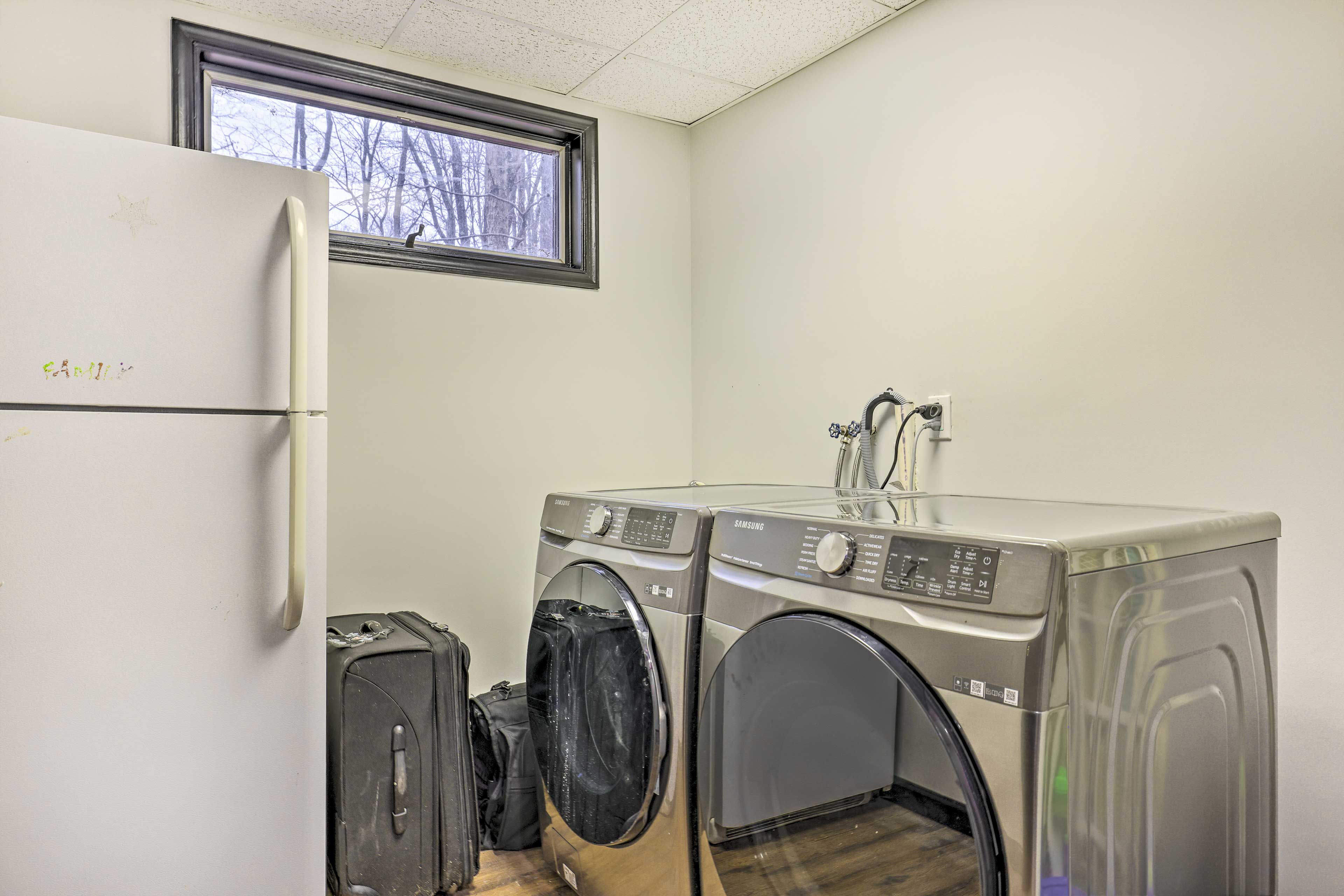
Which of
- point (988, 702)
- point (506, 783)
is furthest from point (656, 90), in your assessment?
point (988, 702)

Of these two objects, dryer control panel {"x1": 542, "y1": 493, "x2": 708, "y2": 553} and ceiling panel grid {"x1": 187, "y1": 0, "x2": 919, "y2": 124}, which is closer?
dryer control panel {"x1": 542, "y1": 493, "x2": 708, "y2": 553}

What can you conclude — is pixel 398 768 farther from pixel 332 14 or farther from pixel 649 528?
pixel 332 14

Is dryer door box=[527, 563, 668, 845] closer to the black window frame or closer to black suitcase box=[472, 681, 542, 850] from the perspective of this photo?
black suitcase box=[472, 681, 542, 850]

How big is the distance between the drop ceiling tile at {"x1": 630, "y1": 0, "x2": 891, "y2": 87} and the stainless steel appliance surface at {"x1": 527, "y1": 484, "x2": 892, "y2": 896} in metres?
1.24

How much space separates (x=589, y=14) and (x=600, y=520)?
4.39 feet

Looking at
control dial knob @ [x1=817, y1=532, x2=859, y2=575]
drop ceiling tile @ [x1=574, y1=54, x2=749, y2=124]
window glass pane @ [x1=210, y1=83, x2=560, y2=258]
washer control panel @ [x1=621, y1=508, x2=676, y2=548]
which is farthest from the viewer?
drop ceiling tile @ [x1=574, y1=54, x2=749, y2=124]

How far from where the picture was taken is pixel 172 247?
1401 millimetres

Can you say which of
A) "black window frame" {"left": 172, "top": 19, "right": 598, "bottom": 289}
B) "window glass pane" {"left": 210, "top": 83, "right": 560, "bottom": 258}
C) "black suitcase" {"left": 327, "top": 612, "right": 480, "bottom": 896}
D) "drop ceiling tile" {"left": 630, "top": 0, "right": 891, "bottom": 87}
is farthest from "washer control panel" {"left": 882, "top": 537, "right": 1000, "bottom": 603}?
"window glass pane" {"left": 210, "top": 83, "right": 560, "bottom": 258}

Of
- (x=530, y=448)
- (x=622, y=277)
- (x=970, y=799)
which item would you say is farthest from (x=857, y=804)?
(x=622, y=277)

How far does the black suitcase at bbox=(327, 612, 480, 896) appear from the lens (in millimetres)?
1798

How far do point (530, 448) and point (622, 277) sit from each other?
26.5 inches

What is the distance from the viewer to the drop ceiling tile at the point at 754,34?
2.09 m

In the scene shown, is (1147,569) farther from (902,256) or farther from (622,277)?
(622,277)

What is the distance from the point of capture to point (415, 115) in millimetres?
2479
